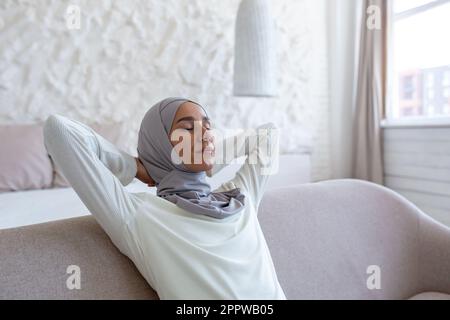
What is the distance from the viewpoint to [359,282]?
1.42 meters

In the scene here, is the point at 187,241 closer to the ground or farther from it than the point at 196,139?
closer to the ground

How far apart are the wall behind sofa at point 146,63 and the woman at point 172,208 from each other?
6.52 ft

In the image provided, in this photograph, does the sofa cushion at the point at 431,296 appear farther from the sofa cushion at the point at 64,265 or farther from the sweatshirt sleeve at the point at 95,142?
the sweatshirt sleeve at the point at 95,142

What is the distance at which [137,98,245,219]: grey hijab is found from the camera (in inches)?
38.2

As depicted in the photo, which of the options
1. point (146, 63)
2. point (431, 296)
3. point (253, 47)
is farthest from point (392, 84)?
point (431, 296)

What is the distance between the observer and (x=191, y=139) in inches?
38.5

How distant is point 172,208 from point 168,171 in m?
0.13

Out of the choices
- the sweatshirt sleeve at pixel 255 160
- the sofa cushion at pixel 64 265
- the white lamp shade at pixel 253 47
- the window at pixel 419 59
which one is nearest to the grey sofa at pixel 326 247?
the sofa cushion at pixel 64 265

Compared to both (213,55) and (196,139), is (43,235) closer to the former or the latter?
(196,139)

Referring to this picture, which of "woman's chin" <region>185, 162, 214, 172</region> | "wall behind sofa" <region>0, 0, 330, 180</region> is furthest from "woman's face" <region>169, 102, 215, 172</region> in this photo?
"wall behind sofa" <region>0, 0, 330, 180</region>

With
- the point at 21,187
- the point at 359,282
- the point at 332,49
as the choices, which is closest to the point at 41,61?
the point at 21,187

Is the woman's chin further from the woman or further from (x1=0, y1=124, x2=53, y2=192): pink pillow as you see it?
(x1=0, y1=124, x2=53, y2=192): pink pillow

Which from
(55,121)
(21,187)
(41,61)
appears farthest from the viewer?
(41,61)

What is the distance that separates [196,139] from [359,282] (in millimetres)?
911
